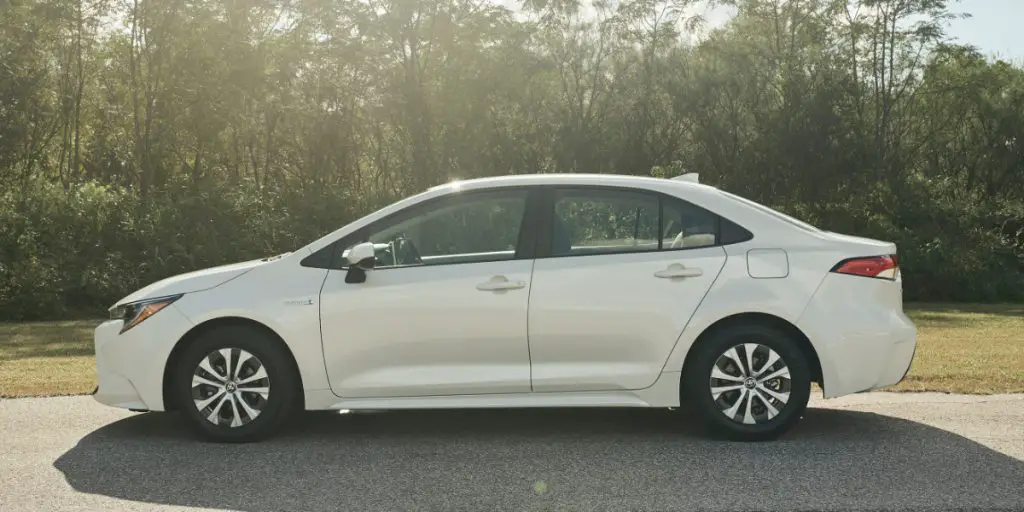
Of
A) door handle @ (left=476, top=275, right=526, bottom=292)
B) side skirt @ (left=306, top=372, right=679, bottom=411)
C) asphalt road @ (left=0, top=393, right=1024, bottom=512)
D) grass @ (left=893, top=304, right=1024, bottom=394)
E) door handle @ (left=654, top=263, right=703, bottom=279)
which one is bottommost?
grass @ (left=893, top=304, right=1024, bottom=394)

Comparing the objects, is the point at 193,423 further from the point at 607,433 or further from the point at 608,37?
the point at 608,37

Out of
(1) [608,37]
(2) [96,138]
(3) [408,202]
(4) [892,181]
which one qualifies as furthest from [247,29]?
(3) [408,202]

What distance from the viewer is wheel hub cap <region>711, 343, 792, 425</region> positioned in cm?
633

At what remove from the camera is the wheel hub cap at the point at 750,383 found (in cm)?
633

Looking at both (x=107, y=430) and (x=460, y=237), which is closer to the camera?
(x=460, y=237)

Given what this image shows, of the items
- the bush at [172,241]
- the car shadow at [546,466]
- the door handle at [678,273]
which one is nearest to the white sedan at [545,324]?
the door handle at [678,273]

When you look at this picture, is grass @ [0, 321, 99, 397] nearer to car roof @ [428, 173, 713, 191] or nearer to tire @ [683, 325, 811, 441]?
car roof @ [428, 173, 713, 191]

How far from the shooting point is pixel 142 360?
6523 mm

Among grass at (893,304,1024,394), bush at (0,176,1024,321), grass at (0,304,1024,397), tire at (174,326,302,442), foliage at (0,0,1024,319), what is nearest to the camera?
tire at (174,326,302,442)

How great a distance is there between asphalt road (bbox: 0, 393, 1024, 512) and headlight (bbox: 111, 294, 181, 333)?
75cm

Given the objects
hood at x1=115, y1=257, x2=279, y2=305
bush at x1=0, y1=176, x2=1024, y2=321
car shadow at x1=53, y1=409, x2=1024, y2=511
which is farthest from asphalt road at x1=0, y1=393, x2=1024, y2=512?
bush at x1=0, y1=176, x2=1024, y2=321

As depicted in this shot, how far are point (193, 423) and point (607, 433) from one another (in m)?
2.52

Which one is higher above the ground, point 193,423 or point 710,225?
point 710,225

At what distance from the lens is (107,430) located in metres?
7.15
